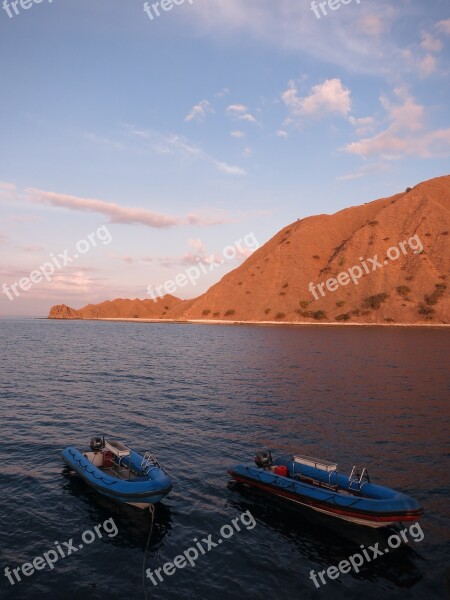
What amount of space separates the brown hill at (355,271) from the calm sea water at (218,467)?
83.8 m

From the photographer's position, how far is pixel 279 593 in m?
11.7

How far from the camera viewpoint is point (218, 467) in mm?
20250

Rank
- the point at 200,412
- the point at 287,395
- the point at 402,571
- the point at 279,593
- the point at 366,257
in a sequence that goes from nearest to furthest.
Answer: the point at 279,593, the point at 402,571, the point at 200,412, the point at 287,395, the point at 366,257

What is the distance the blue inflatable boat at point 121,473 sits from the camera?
50.5 ft

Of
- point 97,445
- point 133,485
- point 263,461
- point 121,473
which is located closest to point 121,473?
point 121,473

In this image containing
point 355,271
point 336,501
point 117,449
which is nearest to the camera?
point 336,501

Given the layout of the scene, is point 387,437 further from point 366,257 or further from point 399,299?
point 366,257

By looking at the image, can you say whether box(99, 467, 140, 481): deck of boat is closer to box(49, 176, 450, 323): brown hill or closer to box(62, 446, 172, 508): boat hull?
box(62, 446, 172, 508): boat hull

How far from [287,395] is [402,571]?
928 inches

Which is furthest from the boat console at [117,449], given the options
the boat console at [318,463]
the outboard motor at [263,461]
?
the boat console at [318,463]

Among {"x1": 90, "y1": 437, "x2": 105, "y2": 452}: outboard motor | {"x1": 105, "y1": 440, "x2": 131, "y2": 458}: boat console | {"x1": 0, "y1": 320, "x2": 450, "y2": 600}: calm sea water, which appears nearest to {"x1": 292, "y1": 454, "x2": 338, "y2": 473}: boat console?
{"x1": 0, "y1": 320, "x2": 450, "y2": 600}: calm sea water

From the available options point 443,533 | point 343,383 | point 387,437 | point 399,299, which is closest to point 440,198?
point 399,299

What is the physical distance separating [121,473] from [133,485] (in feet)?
9.51

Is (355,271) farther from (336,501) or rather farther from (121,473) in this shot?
(336,501)
